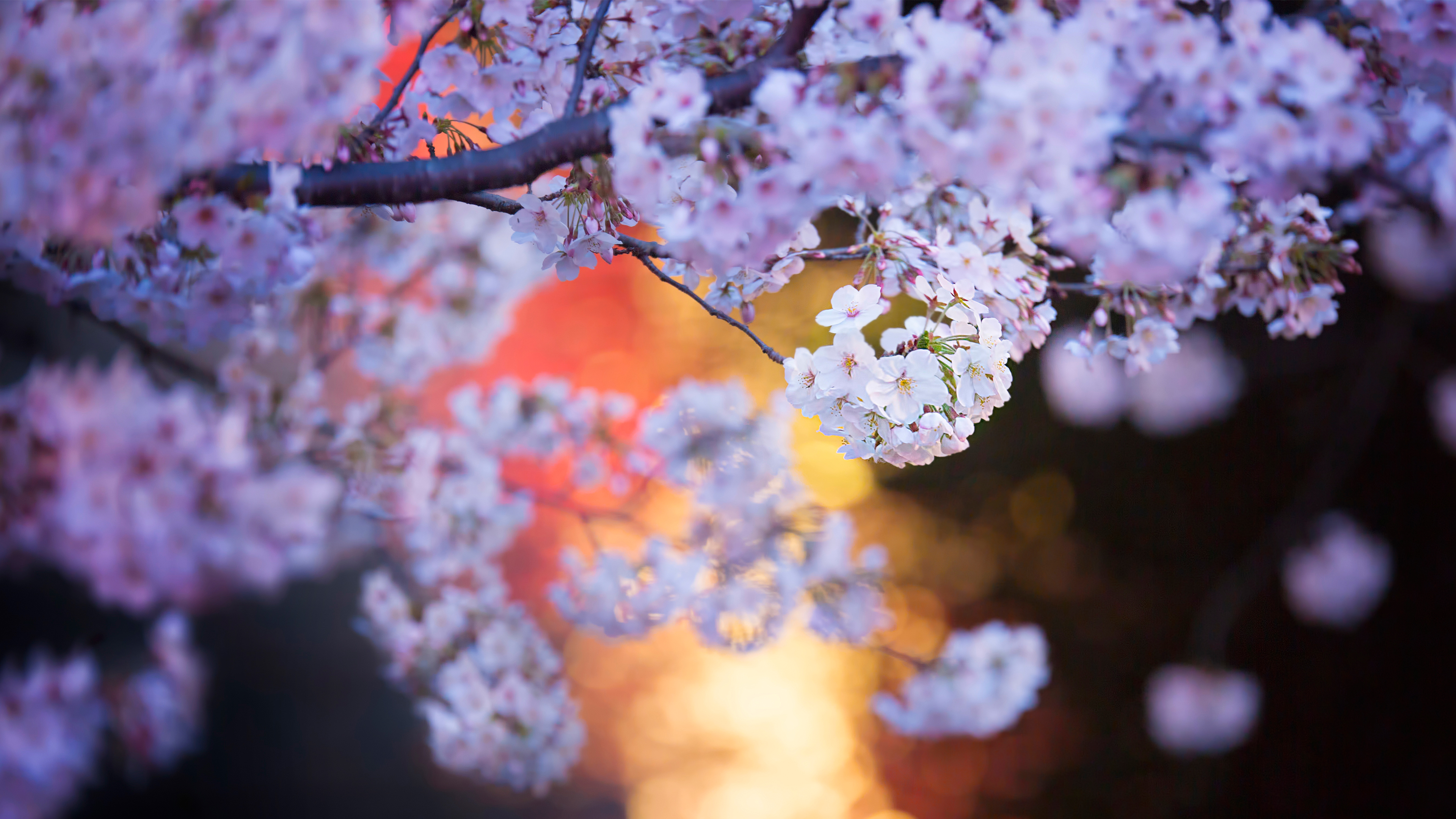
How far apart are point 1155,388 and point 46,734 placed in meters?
3.51

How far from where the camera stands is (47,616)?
4328 mm

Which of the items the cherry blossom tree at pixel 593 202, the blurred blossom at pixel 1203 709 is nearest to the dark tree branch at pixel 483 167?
the cherry blossom tree at pixel 593 202

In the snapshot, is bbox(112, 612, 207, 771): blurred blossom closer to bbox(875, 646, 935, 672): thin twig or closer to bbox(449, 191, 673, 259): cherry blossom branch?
bbox(449, 191, 673, 259): cherry blossom branch

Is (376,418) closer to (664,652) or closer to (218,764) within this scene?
(218,764)

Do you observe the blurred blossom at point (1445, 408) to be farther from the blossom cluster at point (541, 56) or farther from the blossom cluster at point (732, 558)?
the blossom cluster at point (541, 56)

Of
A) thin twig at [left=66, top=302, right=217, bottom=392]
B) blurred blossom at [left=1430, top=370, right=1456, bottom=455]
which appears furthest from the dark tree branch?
blurred blossom at [left=1430, top=370, right=1456, bottom=455]

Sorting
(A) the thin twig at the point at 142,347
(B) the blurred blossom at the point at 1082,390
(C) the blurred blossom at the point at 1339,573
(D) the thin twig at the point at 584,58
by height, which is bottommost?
(C) the blurred blossom at the point at 1339,573

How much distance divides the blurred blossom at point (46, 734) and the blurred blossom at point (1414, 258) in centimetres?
367

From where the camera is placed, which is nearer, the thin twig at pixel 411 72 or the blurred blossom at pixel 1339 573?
the thin twig at pixel 411 72

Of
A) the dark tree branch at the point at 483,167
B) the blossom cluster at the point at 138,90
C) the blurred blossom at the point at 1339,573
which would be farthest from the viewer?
the blurred blossom at the point at 1339,573

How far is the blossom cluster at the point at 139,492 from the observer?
0.88m

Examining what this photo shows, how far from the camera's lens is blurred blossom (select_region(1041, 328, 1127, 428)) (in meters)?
3.37

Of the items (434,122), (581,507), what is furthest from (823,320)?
Result: (581,507)

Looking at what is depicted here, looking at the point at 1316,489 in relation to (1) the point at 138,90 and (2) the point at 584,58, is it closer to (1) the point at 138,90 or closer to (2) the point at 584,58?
(2) the point at 584,58
